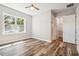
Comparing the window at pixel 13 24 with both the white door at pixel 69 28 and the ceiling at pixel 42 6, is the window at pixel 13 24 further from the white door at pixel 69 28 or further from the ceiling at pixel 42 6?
the white door at pixel 69 28

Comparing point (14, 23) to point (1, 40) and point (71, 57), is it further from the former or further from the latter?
point (71, 57)

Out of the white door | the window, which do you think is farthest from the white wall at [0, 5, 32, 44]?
the white door

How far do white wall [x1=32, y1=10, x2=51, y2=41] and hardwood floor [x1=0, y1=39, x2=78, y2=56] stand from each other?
0.14 metres

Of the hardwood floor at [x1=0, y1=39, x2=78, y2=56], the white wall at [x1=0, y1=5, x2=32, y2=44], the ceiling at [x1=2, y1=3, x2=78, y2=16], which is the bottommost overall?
the hardwood floor at [x1=0, y1=39, x2=78, y2=56]

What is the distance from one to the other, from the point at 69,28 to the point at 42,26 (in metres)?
0.64

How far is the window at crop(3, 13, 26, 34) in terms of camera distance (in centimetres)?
179

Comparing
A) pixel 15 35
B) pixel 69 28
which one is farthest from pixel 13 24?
pixel 69 28

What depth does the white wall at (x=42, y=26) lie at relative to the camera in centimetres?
191

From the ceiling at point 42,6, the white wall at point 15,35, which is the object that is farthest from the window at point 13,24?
the ceiling at point 42,6

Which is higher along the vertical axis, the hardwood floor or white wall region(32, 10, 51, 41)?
white wall region(32, 10, 51, 41)

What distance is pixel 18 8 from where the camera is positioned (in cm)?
180

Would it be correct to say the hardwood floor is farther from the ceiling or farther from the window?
the ceiling

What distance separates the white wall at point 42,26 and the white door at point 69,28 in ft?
1.21

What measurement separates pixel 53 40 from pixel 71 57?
51cm
